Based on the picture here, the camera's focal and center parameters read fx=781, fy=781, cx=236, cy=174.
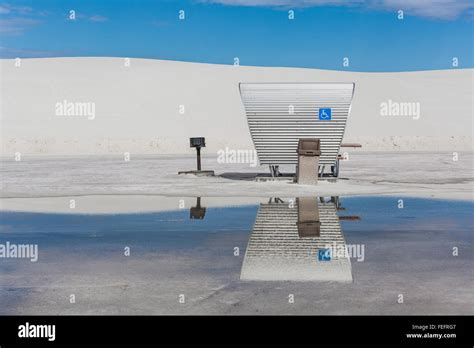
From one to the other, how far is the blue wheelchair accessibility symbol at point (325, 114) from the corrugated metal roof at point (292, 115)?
8cm

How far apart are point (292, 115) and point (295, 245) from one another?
10.6 metres

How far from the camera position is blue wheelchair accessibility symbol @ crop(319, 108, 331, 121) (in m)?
21.2

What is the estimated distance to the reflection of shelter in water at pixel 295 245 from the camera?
920 centimetres

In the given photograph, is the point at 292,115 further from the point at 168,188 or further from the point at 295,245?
the point at 295,245

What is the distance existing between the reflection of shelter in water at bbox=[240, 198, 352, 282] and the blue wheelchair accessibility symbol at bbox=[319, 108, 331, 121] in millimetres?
5574

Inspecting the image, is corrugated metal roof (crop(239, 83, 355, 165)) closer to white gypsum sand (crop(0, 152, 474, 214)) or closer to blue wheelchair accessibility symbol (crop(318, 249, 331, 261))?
white gypsum sand (crop(0, 152, 474, 214))

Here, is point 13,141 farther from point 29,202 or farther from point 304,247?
point 304,247

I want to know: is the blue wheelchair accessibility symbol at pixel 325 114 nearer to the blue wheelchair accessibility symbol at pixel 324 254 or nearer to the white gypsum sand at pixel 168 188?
the white gypsum sand at pixel 168 188

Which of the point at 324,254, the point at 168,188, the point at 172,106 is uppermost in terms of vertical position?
the point at 172,106

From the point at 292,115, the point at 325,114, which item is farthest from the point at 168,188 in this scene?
the point at 325,114

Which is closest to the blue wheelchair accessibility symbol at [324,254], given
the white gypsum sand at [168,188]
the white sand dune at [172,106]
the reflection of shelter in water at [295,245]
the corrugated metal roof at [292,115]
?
the reflection of shelter in water at [295,245]

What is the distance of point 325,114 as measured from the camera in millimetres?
21250

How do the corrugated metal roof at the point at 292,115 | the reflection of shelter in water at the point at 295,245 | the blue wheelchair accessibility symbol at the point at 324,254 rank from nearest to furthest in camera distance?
the reflection of shelter in water at the point at 295,245 → the blue wheelchair accessibility symbol at the point at 324,254 → the corrugated metal roof at the point at 292,115
